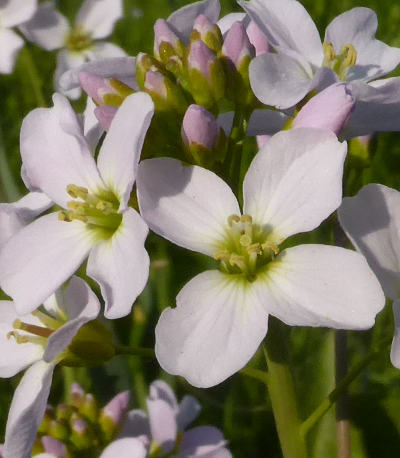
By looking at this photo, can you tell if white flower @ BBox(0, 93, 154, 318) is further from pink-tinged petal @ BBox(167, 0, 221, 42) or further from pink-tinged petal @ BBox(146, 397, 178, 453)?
pink-tinged petal @ BBox(146, 397, 178, 453)

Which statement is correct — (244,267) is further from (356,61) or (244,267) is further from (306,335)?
(306,335)

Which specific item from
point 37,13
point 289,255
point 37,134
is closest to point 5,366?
point 37,134

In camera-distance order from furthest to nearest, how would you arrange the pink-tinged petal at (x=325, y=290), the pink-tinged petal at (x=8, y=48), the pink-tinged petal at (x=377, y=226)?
1. the pink-tinged petal at (x=8, y=48)
2. the pink-tinged petal at (x=377, y=226)
3. the pink-tinged petal at (x=325, y=290)

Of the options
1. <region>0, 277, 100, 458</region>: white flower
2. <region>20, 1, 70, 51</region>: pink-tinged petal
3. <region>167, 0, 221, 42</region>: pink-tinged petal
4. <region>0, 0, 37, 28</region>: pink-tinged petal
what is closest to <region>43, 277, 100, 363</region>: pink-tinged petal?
<region>0, 277, 100, 458</region>: white flower

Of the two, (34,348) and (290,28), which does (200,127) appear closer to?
(290,28)

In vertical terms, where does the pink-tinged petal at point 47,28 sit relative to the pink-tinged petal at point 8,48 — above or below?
below

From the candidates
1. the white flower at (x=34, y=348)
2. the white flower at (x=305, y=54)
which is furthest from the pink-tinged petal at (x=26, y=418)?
the white flower at (x=305, y=54)

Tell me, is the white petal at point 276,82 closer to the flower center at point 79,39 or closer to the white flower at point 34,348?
the white flower at point 34,348
